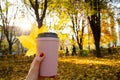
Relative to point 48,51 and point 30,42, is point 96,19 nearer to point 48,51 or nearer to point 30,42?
point 30,42

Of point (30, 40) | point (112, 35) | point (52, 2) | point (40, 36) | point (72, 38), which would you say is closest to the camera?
point (40, 36)

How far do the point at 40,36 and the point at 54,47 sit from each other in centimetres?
15

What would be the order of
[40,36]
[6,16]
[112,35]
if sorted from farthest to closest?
1. [112,35]
2. [6,16]
3. [40,36]

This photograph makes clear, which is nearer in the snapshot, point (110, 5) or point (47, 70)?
point (47, 70)

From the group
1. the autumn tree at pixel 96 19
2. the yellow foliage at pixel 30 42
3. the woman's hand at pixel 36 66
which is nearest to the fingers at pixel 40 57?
the woman's hand at pixel 36 66

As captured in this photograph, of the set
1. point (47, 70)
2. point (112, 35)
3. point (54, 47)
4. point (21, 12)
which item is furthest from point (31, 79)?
point (112, 35)

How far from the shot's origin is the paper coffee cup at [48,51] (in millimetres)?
2451

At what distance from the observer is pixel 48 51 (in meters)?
2.48

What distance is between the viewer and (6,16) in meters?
40.0

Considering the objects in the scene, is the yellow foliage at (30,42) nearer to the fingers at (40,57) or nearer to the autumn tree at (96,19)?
the fingers at (40,57)

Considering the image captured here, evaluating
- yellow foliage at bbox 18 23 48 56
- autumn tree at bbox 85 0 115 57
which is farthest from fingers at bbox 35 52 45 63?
autumn tree at bbox 85 0 115 57

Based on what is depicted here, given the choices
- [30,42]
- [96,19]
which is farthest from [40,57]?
[96,19]

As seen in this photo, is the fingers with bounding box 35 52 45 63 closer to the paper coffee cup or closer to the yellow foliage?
the paper coffee cup

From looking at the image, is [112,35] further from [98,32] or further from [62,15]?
[98,32]
